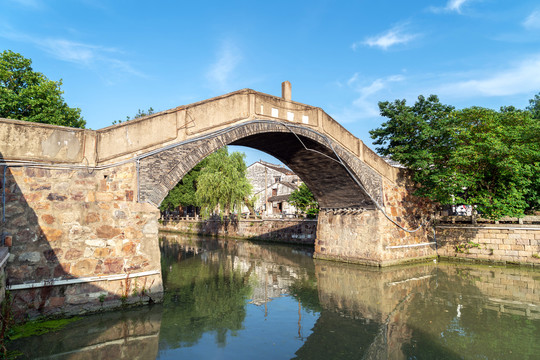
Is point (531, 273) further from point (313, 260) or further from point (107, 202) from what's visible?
A: point (107, 202)

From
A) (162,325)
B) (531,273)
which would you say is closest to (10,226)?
(162,325)

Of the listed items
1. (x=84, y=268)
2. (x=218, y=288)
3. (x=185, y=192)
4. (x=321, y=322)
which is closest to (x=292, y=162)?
(x=218, y=288)

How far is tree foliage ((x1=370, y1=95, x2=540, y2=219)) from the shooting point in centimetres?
1284

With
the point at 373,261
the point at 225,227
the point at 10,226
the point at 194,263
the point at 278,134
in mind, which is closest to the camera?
the point at 10,226

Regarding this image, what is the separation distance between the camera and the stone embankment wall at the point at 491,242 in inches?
512

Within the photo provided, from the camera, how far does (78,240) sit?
695 centimetres

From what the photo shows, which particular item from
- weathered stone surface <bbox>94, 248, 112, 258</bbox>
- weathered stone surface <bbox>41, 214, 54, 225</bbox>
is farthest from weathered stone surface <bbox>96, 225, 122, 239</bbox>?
weathered stone surface <bbox>41, 214, 54, 225</bbox>

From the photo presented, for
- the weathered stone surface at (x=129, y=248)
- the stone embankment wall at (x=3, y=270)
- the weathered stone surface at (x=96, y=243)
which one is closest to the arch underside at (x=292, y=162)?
the weathered stone surface at (x=129, y=248)

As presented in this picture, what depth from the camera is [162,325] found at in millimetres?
6547

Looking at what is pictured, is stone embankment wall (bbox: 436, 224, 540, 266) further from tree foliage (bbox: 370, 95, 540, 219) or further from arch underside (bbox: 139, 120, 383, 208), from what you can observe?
arch underside (bbox: 139, 120, 383, 208)

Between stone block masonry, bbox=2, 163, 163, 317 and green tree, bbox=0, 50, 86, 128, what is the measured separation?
49.7 feet

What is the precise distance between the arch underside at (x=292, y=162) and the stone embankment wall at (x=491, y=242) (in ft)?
15.0

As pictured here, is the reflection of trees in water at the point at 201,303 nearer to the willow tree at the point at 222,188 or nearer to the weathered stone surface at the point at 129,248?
the weathered stone surface at the point at 129,248

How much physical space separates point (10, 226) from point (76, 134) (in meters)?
2.23
